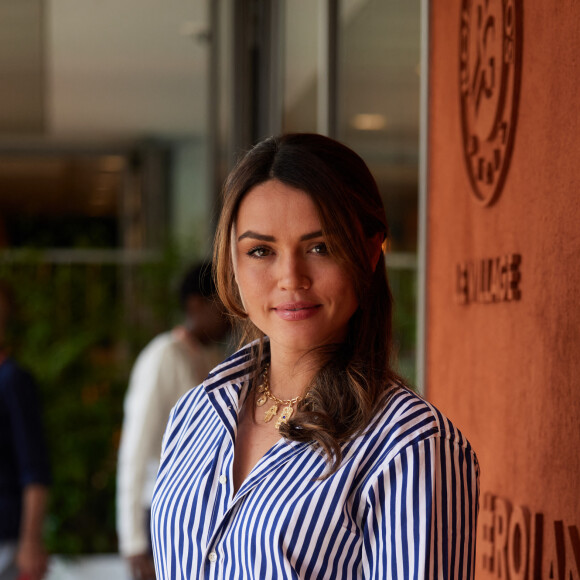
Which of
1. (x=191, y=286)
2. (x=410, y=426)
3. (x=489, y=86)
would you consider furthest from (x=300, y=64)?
(x=410, y=426)

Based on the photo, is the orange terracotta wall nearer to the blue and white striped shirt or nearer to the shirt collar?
the blue and white striped shirt

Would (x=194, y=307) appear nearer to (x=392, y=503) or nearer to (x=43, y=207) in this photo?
(x=392, y=503)

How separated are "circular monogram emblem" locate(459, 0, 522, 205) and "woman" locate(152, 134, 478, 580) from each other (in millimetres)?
374

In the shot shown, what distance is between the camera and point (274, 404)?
153cm

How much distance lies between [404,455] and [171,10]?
18.8ft

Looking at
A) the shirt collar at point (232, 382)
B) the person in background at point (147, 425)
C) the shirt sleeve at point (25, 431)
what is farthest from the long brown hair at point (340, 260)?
the shirt sleeve at point (25, 431)

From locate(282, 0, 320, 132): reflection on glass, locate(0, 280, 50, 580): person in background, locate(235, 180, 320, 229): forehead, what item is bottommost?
locate(0, 280, 50, 580): person in background

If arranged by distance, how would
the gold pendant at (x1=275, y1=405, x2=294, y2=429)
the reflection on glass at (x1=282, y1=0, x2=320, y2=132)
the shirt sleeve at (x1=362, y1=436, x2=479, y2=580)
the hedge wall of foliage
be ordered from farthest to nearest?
the hedge wall of foliage, the reflection on glass at (x1=282, y1=0, x2=320, y2=132), the gold pendant at (x1=275, y1=405, x2=294, y2=429), the shirt sleeve at (x1=362, y1=436, x2=479, y2=580)

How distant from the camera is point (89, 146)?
820 cm

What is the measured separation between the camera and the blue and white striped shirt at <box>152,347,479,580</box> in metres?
1.16

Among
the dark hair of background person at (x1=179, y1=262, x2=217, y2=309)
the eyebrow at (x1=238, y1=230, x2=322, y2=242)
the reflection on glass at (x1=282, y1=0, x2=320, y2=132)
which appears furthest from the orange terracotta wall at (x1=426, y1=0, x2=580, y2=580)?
the dark hair of background person at (x1=179, y1=262, x2=217, y2=309)

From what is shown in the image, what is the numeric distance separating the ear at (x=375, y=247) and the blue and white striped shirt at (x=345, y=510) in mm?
205

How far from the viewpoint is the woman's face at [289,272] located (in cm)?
136

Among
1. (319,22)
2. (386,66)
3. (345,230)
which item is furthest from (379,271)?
(319,22)
